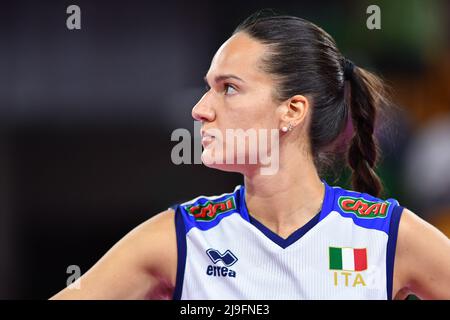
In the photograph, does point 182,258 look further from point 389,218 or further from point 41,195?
point 41,195

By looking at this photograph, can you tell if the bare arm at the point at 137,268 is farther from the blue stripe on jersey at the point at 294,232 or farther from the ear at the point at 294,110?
the ear at the point at 294,110

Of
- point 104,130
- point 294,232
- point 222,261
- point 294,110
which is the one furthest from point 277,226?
point 104,130

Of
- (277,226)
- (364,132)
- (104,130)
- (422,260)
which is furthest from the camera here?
(104,130)

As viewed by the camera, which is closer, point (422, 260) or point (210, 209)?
point (422, 260)

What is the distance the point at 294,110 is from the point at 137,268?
65 cm

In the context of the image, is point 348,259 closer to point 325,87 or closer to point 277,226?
point 277,226

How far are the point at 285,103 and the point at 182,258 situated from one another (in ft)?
1.79

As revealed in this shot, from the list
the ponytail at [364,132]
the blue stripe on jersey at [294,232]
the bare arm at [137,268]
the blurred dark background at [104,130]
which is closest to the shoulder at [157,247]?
the bare arm at [137,268]

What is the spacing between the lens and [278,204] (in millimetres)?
2064

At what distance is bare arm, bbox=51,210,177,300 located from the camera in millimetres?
1953

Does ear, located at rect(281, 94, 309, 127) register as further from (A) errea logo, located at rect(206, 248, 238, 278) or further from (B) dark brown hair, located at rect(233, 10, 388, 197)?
(A) errea logo, located at rect(206, 248, 238, 278)

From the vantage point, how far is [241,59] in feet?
6.51
